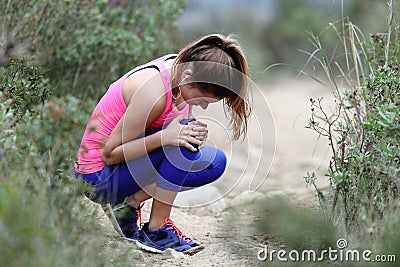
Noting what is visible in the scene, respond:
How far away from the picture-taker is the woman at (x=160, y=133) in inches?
114

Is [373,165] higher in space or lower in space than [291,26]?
lower

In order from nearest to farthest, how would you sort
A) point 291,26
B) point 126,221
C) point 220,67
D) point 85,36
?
point 220,67 → point 126,221 → point 85,36 → point 291,26

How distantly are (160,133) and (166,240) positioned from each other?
529 mm

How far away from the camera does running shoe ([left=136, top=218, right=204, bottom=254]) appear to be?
119 inches

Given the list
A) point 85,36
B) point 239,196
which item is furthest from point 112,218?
point 85,36

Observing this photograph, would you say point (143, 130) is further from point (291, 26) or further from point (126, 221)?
point (291, 26)

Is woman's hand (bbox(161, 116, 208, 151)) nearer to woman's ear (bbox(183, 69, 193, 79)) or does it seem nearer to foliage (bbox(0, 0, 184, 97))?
woman's ear (bbox(183, 69, 193, 79))

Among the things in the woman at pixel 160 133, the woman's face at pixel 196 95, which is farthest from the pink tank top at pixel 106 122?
the woman's face at pixel 196 95

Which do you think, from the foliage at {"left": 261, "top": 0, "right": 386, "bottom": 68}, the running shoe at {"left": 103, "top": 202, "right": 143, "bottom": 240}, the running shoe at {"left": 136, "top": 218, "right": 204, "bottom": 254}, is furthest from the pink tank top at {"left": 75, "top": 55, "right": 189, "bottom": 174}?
the foliage at {"left": 261, "top": 0, "right": 386, "bottom": 68}

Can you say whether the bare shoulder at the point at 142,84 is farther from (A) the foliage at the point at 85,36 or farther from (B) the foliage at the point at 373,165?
(A) the foliage at the point at 85,36

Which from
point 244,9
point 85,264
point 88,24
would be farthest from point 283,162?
point 244,9

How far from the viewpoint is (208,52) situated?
291 centimetres

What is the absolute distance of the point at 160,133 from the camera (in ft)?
9.78

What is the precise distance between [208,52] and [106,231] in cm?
99
